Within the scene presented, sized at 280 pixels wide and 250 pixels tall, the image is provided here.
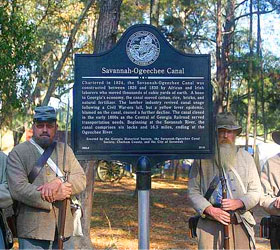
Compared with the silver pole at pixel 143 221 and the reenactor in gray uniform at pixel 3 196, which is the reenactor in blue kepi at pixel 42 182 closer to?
the reenactor in gray uniform at pixel 3 196

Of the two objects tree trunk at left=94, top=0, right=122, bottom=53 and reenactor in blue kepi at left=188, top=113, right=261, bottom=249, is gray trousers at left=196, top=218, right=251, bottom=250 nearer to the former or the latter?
reenactor in blue kepi at left=188, top=113, right=261, bottom=249

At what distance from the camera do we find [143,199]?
189 inches

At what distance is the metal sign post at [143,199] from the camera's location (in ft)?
15.7

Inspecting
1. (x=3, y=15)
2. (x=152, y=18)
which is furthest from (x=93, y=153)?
(x=152, y=18)

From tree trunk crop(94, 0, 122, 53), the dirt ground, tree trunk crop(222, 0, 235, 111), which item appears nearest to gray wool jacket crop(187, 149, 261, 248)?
tree trunk crop(94, 0, 122, 53)

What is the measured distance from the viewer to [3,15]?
9961 mm

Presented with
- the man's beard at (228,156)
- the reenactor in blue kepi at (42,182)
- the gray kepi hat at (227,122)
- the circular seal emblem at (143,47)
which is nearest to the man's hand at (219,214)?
the man's beard at (228,156)

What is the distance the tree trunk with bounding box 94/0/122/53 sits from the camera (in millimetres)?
7453

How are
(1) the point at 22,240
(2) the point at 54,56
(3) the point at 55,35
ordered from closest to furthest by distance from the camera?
1. (1) the point at 22,240
2. (3) the point at 55,35
3. (2) the point at 54,56

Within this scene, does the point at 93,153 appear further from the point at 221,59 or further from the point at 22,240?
the point at 221,59

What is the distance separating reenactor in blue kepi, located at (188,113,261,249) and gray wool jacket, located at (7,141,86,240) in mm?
1105

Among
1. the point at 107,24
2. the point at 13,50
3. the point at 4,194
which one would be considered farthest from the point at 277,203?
the point at 13,50

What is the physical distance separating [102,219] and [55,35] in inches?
546

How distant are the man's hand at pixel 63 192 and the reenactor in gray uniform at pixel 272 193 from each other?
175 cm
